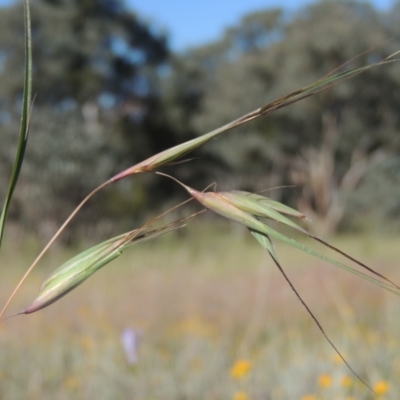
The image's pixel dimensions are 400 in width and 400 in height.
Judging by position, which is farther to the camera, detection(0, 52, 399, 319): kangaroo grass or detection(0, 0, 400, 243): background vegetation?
Answer: detection(0, 0, 400, 243): background vegetation

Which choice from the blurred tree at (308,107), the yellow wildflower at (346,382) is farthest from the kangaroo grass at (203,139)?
the blurred tree at (308,107)


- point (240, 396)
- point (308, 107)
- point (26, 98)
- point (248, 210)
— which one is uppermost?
point (308, 107)

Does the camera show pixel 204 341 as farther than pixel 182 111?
No

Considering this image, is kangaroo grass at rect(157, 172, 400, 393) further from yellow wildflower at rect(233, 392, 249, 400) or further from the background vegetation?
the background vegetation

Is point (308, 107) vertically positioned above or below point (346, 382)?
above

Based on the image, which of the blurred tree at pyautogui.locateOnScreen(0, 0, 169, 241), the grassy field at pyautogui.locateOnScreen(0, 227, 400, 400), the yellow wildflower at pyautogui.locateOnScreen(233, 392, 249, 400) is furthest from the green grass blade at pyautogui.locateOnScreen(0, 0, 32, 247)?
the blurred tree at pyautogui.locateOnScreen(0, 0, 169, 241)

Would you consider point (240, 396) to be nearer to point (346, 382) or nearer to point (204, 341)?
point (346, 382)

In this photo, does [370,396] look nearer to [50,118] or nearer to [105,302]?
[105,302]

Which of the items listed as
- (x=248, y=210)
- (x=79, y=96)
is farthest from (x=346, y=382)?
(x=79, y=96)
